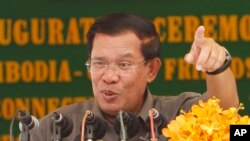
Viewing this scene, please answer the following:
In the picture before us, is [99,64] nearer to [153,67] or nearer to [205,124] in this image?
[153,67]

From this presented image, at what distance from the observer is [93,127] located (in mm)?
2973

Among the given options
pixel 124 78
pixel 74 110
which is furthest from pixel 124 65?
pixel 74 110

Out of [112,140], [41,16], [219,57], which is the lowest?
[112,140]

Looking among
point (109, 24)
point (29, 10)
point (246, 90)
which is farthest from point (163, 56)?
point (109, 24)

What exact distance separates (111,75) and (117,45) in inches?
6.1

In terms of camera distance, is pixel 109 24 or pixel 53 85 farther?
pixel 53 85

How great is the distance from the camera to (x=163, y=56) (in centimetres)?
511

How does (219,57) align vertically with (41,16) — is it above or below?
below

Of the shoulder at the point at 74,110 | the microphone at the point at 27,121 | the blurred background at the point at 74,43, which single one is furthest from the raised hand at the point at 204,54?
the blurred background at the point at 74,43

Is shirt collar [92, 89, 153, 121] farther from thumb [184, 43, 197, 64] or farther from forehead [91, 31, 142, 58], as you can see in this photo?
thumb [184, 43, 197, 64]

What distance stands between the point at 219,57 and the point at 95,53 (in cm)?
69

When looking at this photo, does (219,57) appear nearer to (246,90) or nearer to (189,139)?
(189,139)

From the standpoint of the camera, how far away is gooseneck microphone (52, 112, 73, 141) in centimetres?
294

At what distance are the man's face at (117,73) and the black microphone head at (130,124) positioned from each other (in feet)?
1.73
